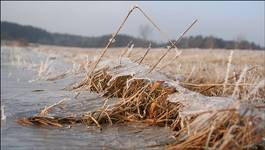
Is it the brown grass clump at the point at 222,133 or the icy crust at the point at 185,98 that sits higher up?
the icy crust at the point at 185,98

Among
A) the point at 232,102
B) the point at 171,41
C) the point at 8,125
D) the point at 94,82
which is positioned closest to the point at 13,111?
the point at 8,125

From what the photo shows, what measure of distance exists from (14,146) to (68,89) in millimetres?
2503

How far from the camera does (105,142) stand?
12.0 feet

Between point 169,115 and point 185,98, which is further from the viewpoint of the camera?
point 169,115

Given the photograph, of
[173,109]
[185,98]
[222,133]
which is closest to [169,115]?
[173,109]

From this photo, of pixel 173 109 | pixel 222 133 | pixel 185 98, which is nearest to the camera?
pixel 222 133

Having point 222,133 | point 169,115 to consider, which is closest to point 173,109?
point 169,115

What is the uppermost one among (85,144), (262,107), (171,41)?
(171,41)

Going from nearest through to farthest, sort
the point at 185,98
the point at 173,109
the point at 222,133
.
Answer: the point at 222,133
the point at 185,98
the point at 173,109

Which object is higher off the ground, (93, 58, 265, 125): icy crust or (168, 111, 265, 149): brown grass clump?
(93, 58, 265, 125): icy crust

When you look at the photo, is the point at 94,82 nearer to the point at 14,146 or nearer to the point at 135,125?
the point at 135,125

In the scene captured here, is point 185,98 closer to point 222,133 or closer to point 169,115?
point 169,115

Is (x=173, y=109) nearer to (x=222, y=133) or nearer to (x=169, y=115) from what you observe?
(x=169, y=115)

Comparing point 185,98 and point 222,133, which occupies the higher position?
point 185,98
